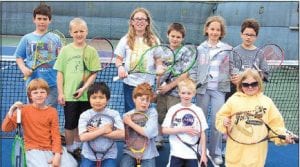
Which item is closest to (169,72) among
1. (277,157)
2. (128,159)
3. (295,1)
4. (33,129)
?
(128,159)

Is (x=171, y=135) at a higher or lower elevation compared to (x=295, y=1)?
lower

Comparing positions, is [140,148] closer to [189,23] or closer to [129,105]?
[129,105]

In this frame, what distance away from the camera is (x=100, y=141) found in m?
3.10

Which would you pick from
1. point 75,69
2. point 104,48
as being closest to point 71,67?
point 75,69

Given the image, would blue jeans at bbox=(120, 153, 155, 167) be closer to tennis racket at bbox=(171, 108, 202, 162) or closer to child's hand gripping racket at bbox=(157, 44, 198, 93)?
tennis racket at bbox=(171, 108, 202, 162)

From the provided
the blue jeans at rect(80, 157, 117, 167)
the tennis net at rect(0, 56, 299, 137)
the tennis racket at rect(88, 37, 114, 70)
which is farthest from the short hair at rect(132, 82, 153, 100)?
the tennis net at rect(0, 56, 299, 137)

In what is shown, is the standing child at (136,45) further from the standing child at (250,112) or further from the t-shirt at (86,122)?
the standing child at (250,112)

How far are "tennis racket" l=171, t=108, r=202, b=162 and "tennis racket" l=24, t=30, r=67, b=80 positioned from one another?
1.07 metres

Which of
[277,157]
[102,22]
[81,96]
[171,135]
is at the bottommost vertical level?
[277,157]

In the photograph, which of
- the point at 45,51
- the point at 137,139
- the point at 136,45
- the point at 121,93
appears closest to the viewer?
the point at 137,139

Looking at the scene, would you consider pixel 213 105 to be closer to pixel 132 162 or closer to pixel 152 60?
pixel 152 60

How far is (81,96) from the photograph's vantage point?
129 inches

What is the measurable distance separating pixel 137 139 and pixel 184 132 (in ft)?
1.10

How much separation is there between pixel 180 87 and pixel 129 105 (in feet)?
1.78
